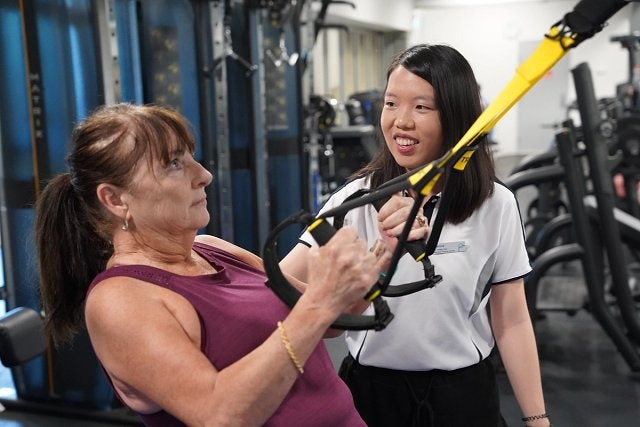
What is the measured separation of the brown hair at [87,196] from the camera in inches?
47.8

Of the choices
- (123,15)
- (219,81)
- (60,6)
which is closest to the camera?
(60,6)

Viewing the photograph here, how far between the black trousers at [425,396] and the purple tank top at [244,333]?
0.27 meters

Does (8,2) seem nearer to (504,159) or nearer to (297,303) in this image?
(297,303)

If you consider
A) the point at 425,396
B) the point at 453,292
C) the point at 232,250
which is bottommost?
the point at 425,396

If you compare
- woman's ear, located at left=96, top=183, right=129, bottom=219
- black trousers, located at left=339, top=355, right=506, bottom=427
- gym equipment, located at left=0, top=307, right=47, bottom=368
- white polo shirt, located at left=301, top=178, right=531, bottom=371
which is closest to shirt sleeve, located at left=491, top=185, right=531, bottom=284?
white polo shirt, located at left=301, top=178, right=531, bottom=371

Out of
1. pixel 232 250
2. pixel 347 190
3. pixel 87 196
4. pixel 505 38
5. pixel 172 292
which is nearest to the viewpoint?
pixel 172 292

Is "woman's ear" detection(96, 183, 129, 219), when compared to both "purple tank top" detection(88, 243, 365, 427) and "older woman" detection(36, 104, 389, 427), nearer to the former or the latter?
"older woman" detection(36, 104, 389, 427)

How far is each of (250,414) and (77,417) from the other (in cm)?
274

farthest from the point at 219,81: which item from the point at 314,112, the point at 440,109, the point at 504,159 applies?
the point at 504,159

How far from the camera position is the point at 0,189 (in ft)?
10.7

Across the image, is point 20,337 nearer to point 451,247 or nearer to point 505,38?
point 451,247

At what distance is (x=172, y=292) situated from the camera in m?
1.15

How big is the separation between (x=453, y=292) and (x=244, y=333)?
0.54m

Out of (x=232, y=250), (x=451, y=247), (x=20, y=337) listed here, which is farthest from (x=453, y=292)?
(x=20, y=337)
